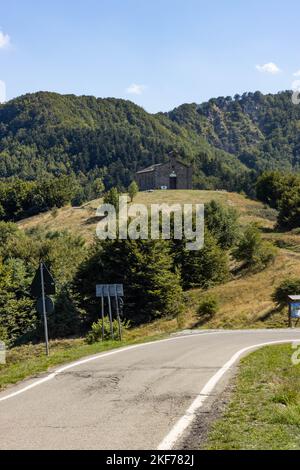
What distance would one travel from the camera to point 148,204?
88.9 m

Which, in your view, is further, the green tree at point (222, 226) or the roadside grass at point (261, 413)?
the green tree at point (222, 226)

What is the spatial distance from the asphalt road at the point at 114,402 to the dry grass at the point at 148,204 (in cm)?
6583

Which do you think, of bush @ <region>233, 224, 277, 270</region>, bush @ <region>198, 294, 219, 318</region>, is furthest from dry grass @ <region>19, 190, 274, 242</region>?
bush @ <region>198, 294, 219, 318</region>

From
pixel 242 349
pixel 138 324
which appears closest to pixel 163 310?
pixel 138 324

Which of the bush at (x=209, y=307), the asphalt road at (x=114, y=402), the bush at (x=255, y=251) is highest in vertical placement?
the asphalt road at (x=114, y=402)

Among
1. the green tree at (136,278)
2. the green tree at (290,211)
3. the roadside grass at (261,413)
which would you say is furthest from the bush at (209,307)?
the green tree at (290,211)

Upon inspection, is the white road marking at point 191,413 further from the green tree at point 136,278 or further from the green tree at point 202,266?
the green tree at point 202,266

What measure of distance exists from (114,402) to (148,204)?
79673mm

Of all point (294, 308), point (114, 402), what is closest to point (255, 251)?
point (294, 308)

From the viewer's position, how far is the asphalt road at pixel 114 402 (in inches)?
288

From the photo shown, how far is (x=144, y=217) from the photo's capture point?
49281 millimetres

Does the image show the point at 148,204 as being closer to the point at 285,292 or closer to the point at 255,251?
the point at 255,251

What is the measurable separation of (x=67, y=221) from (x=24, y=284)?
44157 mm

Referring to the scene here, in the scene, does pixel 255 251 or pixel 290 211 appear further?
pixel 290 211
